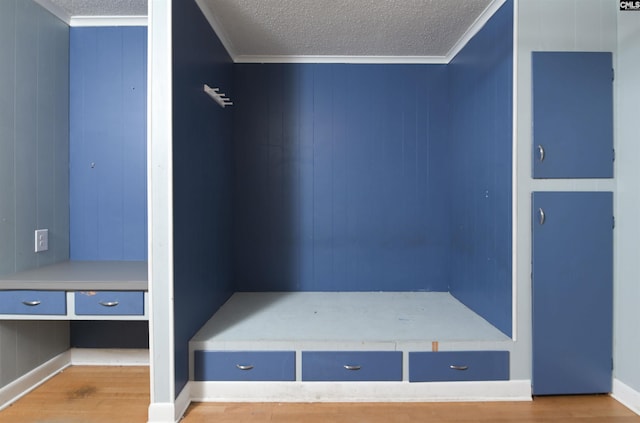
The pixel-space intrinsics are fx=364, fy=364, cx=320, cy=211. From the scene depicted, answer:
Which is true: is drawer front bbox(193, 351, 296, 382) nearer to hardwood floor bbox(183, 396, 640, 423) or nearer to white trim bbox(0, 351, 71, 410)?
hardwood floor bbox(183, 396, 640, 423)

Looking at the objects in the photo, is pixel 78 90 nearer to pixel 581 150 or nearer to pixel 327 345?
pixel 327 345

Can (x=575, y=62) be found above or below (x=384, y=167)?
above

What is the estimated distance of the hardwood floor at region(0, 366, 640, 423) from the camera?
202 cm

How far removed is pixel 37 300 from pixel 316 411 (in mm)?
1688

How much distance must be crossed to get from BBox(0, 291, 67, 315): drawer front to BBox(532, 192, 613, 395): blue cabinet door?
2.73 meters

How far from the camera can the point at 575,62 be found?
7.07 ft

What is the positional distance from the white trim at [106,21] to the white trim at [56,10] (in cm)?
3

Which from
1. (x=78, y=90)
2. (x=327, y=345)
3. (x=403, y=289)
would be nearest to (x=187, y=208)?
(x=327, y=345)

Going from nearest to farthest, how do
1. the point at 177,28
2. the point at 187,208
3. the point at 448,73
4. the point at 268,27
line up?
1. the point at 177,28
2. the point at 187,208
3. the point at 268,27
4. the point at 448,73

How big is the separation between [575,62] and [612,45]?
0.26 meters

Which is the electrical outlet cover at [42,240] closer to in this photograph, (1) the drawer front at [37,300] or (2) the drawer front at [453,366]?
(1) the drawer front at [37,300]

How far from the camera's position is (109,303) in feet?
6.71

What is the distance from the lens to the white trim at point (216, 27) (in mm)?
2373

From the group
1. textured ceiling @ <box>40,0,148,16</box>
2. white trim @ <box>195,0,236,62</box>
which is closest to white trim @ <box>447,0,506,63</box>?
Result: white trim @ <box>195,0,236,62</box>
